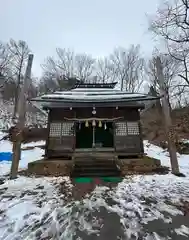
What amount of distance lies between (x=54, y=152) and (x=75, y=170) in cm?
209

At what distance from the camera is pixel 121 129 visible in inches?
335

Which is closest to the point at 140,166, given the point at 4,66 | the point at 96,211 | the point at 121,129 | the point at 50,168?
the point at 121,129

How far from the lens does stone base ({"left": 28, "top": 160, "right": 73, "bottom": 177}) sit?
686 cm

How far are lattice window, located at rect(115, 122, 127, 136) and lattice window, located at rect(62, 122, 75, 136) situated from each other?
2.43m

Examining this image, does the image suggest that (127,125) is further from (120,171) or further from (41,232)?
(41,232)

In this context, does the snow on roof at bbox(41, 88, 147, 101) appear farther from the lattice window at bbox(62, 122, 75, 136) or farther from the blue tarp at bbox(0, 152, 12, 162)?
the blue tarp at bbox(0, 152, 12, 162)

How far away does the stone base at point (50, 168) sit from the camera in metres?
6.86

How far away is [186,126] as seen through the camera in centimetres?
533

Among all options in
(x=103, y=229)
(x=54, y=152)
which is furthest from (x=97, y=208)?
(x=54, y=152)

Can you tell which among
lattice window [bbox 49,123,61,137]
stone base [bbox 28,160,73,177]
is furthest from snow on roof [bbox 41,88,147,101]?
stone base [bbox 28,160,73,177]

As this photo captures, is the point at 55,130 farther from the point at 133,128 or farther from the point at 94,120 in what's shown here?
the point at 133,128

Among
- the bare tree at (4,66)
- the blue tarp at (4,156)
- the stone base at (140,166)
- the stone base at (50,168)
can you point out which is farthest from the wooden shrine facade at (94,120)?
the bare tree at (4,66)

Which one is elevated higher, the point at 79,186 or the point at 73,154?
the point at 73,154

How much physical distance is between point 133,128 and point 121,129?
0.66m
